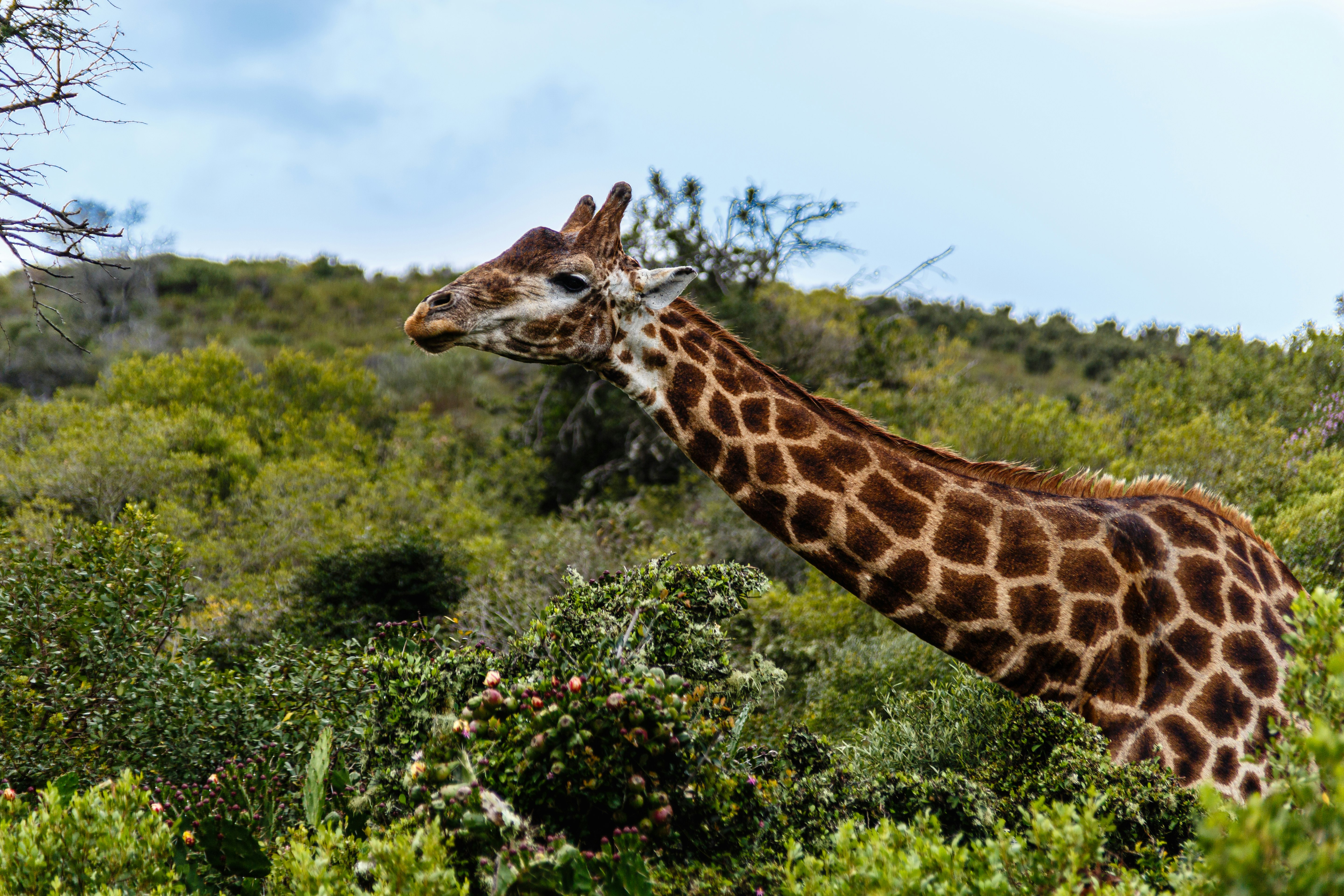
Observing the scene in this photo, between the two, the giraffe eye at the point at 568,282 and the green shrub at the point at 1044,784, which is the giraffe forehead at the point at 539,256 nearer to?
the giraffe eye at the point at 568,282

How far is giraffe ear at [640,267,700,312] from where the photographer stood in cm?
429

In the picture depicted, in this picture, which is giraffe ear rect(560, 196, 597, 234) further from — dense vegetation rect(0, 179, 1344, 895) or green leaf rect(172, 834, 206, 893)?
green leaf rect(172, 834, 206, 893)

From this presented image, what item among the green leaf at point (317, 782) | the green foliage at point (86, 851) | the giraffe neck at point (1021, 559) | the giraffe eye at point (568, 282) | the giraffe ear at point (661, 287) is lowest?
the green foliage at point (86, 851)

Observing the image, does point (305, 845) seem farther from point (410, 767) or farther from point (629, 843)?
point (629, 843)

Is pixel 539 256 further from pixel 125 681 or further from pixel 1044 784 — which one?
pixel 125 681

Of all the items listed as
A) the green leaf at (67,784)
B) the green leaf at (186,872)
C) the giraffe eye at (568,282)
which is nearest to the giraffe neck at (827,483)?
the giraffe eye at (568,282)

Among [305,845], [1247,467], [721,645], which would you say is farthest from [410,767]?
[1247,467]

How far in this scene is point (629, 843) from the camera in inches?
120

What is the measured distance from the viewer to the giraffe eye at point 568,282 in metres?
4.22

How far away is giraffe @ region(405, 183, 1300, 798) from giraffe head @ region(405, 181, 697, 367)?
0.4 inches

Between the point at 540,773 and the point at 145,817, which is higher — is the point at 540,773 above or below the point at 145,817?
above

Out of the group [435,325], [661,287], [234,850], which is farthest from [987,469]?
[234,850]

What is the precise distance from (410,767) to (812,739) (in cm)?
197

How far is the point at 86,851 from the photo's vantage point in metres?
3.09
